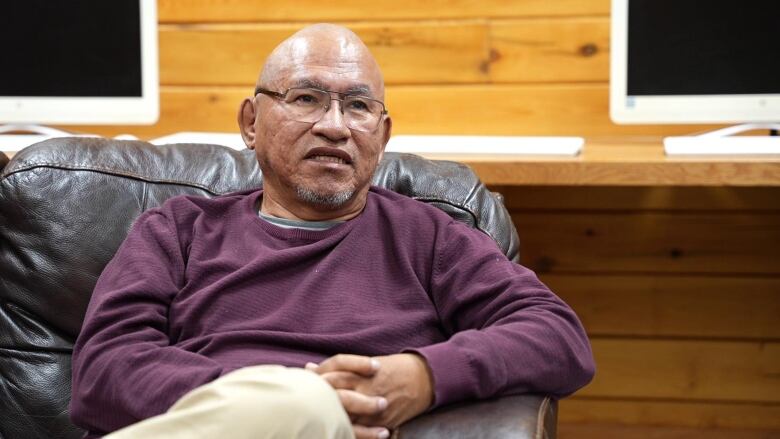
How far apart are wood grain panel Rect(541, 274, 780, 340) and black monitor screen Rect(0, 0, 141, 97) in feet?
3.89

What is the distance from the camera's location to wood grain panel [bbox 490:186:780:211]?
109 inches

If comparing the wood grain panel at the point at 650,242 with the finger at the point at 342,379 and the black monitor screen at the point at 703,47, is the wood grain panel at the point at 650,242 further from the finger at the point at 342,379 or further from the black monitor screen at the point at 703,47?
the finger at the point at 342,379

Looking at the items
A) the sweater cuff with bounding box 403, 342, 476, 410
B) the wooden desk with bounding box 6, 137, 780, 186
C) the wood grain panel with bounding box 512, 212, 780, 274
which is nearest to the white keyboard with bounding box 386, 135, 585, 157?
the wooden desk with bounding box 6, 137, 780, 186

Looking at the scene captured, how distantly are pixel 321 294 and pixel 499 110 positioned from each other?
1.25 metres

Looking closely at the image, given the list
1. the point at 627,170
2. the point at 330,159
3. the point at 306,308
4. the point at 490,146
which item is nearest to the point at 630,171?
the point at 627,170

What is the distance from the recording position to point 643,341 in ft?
9.48

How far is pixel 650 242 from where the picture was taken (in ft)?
9.32

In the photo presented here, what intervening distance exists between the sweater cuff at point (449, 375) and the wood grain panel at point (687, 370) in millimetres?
1476

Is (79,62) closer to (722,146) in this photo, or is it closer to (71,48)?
(71,48)

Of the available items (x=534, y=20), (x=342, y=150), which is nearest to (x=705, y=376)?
(x=534, y=20)

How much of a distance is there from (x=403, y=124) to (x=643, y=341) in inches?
32.8

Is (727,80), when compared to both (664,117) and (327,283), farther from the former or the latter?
(327,283)

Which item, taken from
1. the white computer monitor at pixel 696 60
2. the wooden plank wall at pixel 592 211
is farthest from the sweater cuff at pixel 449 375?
the wooden plank wall at pixel 592 211

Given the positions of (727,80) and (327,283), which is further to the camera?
(727,80)
